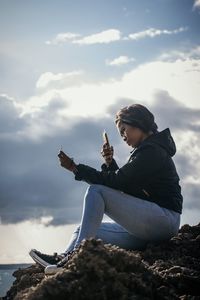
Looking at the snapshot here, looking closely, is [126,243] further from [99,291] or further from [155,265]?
[99,291]

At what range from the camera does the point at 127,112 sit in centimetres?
989

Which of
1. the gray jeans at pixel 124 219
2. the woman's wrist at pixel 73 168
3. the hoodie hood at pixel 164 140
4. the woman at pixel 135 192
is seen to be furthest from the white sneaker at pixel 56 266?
the hoodie hood at pixel 164 140

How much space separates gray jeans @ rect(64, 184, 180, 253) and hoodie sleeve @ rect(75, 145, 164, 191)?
0.30 metres

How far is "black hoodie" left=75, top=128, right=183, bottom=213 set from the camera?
9.30 metres

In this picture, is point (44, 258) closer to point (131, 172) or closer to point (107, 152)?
point (131, 172)

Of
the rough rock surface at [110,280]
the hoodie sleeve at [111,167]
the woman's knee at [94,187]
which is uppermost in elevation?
the hoodie sleeve at [111,167]

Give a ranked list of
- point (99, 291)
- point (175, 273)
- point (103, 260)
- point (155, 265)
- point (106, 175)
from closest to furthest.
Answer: point (99, 291) → point (103, 260) → point (175, 273) → point (155, 265) → point (106, 175)

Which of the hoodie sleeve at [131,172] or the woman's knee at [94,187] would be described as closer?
the woman's knee at [94,187]

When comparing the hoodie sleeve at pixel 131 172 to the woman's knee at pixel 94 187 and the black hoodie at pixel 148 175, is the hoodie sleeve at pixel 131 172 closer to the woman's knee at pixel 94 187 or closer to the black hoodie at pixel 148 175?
the black hoodie at pixel 148 175

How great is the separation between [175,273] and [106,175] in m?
2.35

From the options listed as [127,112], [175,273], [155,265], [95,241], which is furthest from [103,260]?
[127,112]

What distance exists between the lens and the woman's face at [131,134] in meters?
9.91

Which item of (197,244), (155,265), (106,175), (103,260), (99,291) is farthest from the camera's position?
(197,244)

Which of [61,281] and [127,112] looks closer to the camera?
[61,281]
